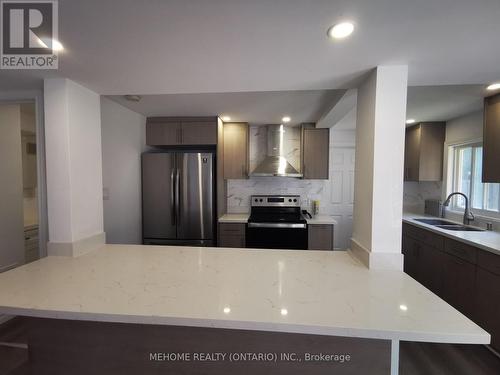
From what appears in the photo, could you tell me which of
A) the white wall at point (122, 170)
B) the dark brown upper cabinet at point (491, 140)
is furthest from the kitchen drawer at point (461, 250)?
the white wall at point (122, 170)

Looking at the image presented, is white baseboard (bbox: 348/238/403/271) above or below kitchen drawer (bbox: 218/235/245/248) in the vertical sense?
above

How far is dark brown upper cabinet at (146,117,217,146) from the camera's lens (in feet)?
9.32

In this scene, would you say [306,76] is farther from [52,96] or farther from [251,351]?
[52,96]

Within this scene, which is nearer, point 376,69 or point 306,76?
point 376,69

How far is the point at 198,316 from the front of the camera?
0.80m

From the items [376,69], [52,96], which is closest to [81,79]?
[52,96]

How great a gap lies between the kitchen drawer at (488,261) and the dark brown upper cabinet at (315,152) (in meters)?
1.75

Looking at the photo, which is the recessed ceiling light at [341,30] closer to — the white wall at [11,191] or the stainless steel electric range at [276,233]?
the stainless steel electric range at [276,233]

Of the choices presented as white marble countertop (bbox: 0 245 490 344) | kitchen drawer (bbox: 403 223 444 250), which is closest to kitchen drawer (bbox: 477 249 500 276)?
kitchen drawer (bbox: 403 223 444 250)

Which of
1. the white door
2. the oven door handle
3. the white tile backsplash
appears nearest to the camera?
the oven door handle

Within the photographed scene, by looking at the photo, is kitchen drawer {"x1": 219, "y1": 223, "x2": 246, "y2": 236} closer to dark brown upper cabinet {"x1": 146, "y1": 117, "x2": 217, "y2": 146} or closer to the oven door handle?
the oven door handle

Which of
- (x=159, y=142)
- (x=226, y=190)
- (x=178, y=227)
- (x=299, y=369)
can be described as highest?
(x=159, y=142)

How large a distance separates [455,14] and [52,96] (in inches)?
84.8

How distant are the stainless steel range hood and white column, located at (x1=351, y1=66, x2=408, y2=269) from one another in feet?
6.05
